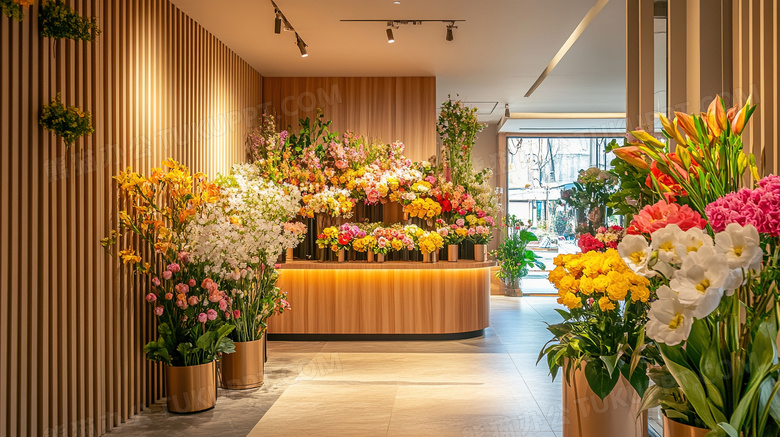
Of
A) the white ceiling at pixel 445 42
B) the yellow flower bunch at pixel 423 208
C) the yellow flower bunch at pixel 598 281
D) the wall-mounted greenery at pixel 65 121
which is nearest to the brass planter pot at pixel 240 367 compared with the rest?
the wall-mounted greenery at pixel 65 121

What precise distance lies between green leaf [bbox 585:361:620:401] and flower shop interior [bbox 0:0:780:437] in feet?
0.04

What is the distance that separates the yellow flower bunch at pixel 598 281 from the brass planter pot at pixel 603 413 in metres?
0.33

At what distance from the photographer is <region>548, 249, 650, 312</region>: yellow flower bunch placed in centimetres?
212

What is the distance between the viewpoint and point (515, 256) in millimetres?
11422

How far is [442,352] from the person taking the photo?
22.0 ft

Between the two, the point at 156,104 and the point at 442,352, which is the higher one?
the point at 156,104

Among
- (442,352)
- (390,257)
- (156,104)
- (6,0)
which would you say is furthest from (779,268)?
(390,257)

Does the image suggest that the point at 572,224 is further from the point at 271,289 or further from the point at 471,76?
the point at 271,289

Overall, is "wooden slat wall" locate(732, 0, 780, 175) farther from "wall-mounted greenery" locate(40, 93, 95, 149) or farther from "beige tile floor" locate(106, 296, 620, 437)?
"wall-mounted greenery" locate(40, 93, 95, 149)

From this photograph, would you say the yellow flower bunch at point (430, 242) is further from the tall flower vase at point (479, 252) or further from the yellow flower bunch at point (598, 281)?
the yellow flower bunch at point (598, 281)

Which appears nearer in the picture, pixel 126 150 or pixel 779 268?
pixel 779 268

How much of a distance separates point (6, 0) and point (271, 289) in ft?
10.7

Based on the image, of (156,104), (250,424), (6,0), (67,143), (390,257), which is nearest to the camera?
(6,0)

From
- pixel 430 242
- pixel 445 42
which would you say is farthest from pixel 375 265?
pixel 445 42
